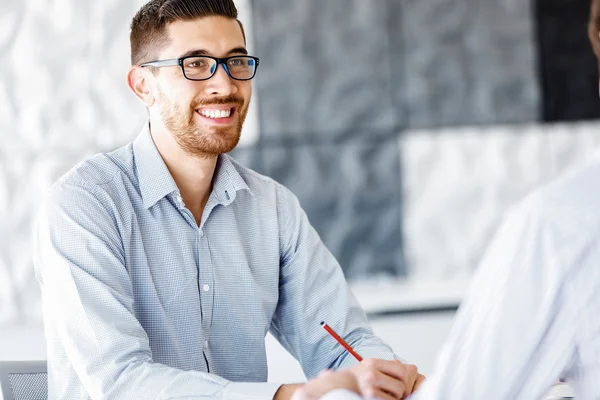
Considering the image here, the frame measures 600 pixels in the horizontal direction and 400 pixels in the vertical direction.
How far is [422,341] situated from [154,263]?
251cm

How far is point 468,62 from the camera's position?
4.52 metres

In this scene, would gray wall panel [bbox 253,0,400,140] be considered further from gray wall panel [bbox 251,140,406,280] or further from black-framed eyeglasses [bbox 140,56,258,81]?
black-framed eyeglasses [bbox 140,56,258,81]

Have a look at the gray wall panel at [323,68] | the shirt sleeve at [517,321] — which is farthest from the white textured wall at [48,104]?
the shirt sleeve at [517,321]

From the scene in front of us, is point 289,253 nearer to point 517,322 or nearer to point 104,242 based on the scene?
point 104,242

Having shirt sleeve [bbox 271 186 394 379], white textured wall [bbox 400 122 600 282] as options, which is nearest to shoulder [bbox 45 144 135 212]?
shirt sleeve [bbox 271 186 394 379]

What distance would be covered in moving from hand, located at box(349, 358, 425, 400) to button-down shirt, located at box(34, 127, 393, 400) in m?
0.19

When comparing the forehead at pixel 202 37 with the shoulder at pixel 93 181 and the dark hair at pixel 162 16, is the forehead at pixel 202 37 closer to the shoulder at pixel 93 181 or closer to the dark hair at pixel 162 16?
the dark hair at pixel 162 16

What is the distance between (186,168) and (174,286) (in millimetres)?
298

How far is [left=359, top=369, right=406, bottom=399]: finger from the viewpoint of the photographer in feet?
4.54

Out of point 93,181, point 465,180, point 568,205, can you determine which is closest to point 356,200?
point 465,180

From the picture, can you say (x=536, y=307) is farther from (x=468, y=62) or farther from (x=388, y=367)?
(x=468, y=62)

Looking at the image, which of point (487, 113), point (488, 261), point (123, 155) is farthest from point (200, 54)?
point (487, 113)

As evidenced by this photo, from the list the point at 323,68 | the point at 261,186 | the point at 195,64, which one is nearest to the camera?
the point at 195,64

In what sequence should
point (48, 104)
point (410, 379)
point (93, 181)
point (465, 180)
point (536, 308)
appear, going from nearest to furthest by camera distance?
point (536, 308), point (410, 379), point (93, 181), point (48, 104), point (465, 180)
